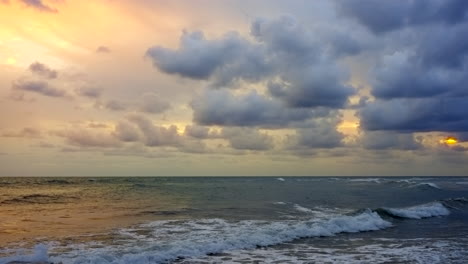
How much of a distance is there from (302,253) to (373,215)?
40.0 ft

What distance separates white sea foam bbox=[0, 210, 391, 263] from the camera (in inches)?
583

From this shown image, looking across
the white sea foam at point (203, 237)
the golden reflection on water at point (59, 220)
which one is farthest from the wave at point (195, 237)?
the golden reflection on water at point (59, 220)

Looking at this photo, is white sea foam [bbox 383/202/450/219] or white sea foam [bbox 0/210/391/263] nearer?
white sea foam [bbox 0/210/391/263]

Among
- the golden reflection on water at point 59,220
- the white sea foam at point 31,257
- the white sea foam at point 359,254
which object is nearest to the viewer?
the white sea foam at point 31,257

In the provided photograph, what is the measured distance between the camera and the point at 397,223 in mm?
26250

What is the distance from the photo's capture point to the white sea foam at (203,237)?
14805 mm

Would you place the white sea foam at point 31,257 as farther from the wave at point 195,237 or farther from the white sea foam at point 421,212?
the white sea foam at point 421,212

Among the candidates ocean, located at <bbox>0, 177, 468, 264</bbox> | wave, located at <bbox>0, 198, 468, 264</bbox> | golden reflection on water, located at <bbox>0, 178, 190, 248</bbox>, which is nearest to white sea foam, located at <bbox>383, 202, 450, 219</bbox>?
ocean, located at <bbox>0, 177, 468, 264</bbox>

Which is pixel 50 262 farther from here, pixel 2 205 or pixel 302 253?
pixel 2 205

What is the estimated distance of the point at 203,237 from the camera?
733 inches

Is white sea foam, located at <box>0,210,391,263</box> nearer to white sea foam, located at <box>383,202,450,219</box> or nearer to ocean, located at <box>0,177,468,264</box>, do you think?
ocean, located at <box>0,177,468,264</box>

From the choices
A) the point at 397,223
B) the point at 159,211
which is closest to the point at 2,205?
the point at 159,211

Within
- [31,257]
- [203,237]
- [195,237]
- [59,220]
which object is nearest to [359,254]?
[203,237]

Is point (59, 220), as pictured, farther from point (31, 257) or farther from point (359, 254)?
point (359, 254)
